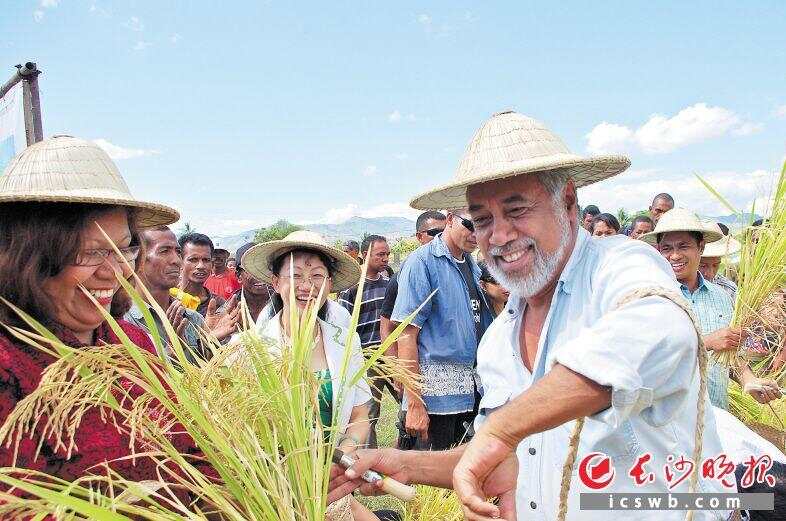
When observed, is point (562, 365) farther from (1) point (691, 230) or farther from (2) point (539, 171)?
(1) point (691, 230)

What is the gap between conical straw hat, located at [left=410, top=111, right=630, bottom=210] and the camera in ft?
6.03

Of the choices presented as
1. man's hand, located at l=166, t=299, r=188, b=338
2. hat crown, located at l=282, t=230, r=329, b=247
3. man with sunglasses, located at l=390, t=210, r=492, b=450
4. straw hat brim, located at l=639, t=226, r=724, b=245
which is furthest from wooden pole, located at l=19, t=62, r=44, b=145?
straw hat brim, located at l=639, t=226, r=724, b=245

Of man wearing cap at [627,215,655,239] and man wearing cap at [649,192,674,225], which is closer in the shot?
man wearing cap at [627,215,655,239]

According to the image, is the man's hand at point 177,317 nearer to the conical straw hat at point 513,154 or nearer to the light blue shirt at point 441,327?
the light blue shirt at point 441,327

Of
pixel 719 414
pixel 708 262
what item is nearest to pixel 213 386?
pixel 719 414

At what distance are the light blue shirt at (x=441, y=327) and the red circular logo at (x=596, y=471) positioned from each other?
2.43 meters

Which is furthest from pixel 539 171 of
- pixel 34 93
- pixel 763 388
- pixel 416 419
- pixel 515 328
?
pixel 34 93

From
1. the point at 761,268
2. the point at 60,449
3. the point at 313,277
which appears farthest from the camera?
the point at 313,277

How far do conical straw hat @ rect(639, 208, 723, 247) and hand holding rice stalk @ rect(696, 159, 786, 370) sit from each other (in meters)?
1.04

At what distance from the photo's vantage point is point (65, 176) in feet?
5.50

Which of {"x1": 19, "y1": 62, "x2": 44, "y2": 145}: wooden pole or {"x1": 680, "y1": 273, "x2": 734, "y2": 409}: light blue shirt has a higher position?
{"x1": 19, "y1": 62, "x2": 44, "y2": 145}: wooden pole

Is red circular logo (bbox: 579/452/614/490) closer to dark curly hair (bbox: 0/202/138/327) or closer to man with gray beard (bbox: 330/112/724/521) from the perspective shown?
man with gray beard (bbox: 330/112/724/521)

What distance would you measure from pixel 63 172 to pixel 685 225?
385 centimetres

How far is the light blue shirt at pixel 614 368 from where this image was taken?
116 cm
